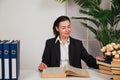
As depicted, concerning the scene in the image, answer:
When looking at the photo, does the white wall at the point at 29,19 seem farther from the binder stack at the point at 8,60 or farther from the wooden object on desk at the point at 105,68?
the binder stack at the point at 8,60

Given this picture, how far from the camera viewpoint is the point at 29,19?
3.68m

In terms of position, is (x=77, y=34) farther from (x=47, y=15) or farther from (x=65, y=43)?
(x=65, y=43)

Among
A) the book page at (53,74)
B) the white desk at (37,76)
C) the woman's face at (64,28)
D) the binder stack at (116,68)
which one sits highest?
the woman's face at (64,28)

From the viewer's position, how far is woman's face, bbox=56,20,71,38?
274 cm

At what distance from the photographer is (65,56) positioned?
2838mm

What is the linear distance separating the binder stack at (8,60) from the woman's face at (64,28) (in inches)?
37.7

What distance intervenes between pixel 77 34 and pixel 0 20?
1.26 meters

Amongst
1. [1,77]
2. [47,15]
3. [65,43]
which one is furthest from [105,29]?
[1,77]

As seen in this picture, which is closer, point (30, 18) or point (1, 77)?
point (1, 77)

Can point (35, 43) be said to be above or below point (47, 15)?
below

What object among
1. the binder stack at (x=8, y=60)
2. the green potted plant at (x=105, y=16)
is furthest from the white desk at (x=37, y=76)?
the green potted plant at (x=105, y=16)

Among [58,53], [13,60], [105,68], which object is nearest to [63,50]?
[58,53]

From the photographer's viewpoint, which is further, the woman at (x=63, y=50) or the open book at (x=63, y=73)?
the woman at (x=63, y=50)

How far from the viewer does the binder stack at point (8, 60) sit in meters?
1.89
